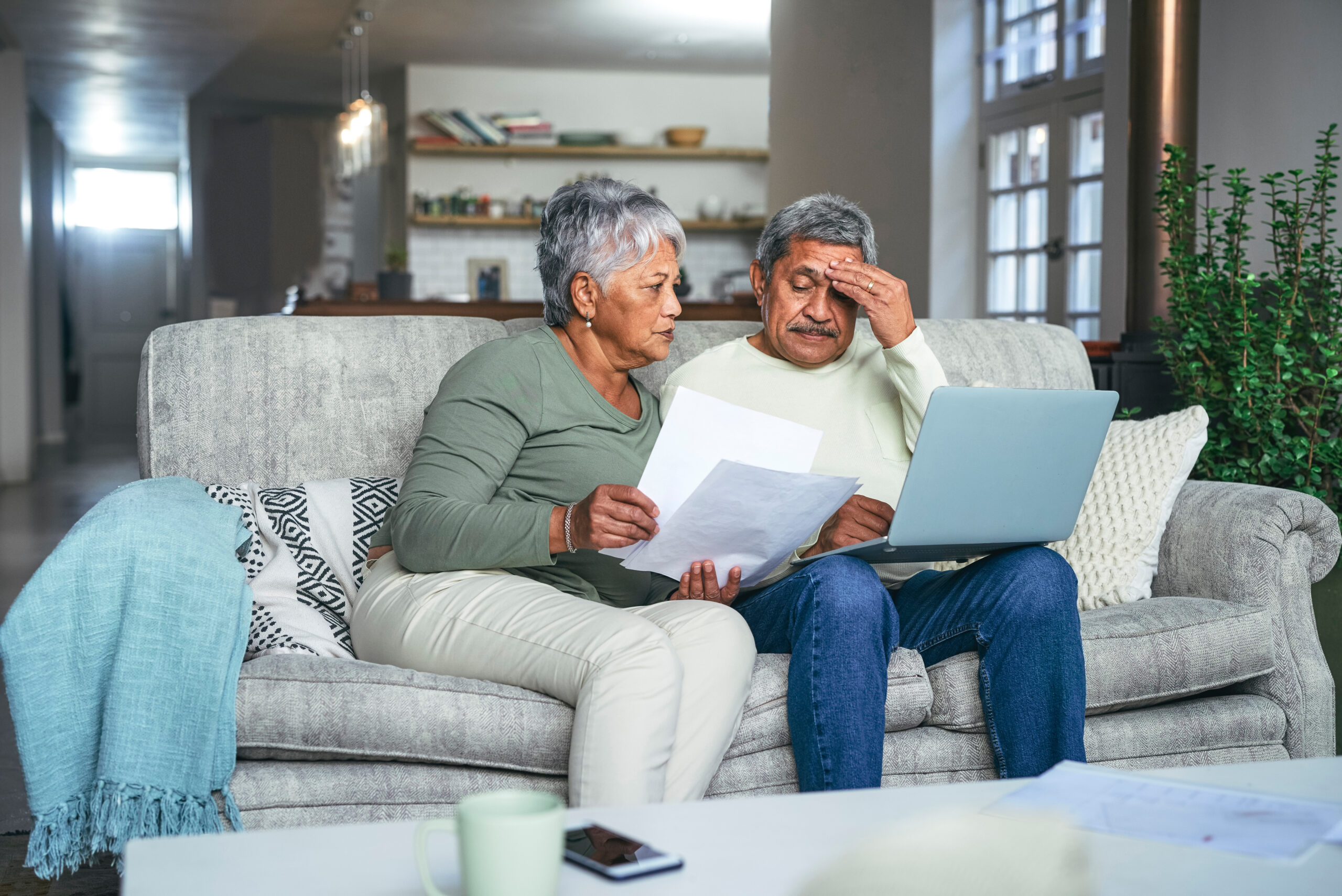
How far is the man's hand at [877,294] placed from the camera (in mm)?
1921

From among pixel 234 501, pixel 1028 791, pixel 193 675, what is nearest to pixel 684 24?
pixel 234 501

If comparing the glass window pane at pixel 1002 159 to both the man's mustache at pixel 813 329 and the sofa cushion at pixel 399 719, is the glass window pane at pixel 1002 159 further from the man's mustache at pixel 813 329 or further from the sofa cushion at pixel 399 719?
the sofa cushion at pixel 399 719

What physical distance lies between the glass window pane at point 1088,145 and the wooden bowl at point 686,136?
3309mm

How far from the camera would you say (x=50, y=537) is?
5.43 meters

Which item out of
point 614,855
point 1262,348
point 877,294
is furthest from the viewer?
point 1262,348

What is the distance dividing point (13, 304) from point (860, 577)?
304 inches

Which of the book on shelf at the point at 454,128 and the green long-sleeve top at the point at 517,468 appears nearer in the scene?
the green long-sleeve top at the point at 517,468

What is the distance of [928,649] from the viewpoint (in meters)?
1.77

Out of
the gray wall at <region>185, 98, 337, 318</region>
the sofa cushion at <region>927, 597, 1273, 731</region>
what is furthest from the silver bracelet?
the gray wall at <region>185, 98, 337, 318</region>

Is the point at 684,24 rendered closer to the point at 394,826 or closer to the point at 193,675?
the point at 193,675

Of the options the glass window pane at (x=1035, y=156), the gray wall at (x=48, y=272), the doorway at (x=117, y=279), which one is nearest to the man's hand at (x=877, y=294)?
the glass window pane at (x=1035, y=156)

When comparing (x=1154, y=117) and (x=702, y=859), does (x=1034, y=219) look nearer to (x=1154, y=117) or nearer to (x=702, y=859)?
(x=1154, y=117)

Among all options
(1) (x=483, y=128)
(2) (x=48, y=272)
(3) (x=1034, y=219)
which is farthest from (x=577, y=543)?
(2) (x=48, y=272)

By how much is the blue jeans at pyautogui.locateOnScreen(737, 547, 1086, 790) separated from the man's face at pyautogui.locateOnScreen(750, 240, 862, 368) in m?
0.45
